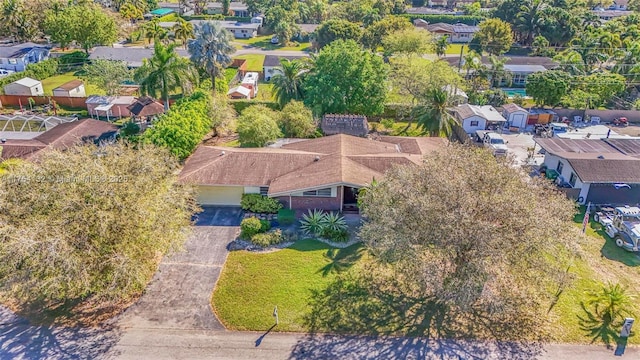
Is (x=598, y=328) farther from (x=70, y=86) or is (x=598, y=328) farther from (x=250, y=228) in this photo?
(x=70, y=86)

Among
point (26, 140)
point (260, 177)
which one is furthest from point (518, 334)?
point (26, 140)

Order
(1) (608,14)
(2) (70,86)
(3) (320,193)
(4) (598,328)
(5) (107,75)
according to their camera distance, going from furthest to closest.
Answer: (1) (608,14), (2) (70,86), (5) (107,75), (3) (320,193), (4) (598,328)

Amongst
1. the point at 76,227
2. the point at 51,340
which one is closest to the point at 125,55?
the point at 76,227

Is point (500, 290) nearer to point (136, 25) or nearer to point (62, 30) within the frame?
point (62, 30)

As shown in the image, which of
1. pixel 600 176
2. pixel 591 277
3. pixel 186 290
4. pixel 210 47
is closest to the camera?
pixel 186 290

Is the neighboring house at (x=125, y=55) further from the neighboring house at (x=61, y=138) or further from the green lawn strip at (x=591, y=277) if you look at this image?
the green lawn strip at (x=591, y=277)

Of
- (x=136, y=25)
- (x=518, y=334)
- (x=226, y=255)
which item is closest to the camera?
(x=518, y=334)
